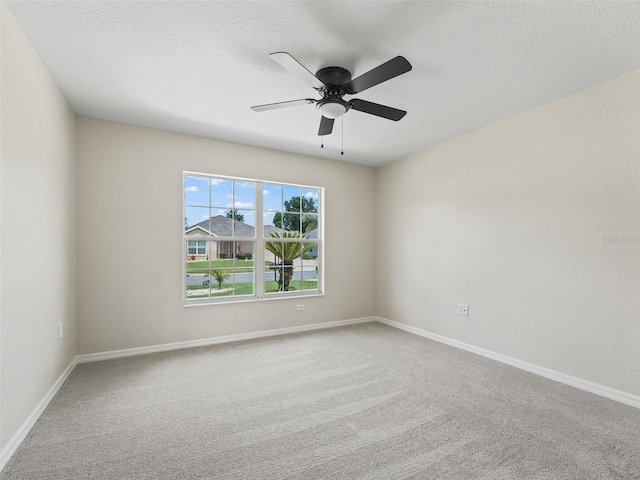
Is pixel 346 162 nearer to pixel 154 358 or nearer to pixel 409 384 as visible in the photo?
pixel 409 384

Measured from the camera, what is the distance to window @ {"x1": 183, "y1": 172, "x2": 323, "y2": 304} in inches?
152

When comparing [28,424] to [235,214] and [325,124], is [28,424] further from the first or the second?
[325,124]

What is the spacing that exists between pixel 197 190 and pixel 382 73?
9.04 feet


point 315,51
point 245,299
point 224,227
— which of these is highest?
point 315,51

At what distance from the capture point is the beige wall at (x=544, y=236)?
2.43 metres

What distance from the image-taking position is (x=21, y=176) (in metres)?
1.95

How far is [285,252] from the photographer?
450 centimetres

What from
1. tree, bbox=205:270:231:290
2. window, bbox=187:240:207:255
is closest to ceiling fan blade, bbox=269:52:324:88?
window, bbox=187:240:207:255

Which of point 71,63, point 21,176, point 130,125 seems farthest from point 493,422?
point 130,125

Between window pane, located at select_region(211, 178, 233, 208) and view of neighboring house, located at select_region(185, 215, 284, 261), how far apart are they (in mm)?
168

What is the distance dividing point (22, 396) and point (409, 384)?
273 cm

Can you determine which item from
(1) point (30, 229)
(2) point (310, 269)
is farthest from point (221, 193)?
(1) point (30, 229)

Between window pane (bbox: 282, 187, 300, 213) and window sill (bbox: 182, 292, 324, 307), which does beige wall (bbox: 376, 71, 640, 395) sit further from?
window pane (bbox: 282, 187, 300, 213)

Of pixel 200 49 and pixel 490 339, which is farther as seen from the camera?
pixel 490 339
